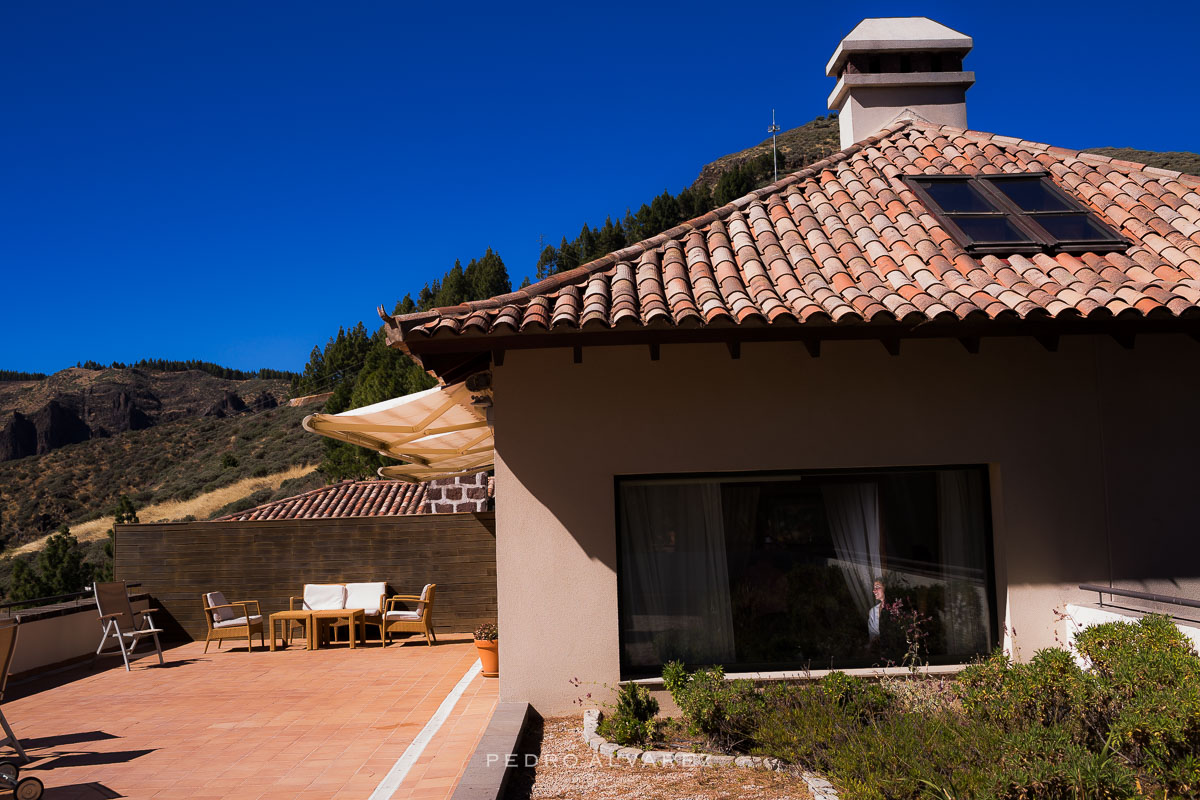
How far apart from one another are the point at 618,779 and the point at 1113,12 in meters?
18.3

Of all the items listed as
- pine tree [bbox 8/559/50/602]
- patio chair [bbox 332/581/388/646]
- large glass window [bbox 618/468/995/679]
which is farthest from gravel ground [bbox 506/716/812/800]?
pine tree [bbox 8/559/50/602]

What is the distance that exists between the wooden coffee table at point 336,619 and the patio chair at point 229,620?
36.3 inches

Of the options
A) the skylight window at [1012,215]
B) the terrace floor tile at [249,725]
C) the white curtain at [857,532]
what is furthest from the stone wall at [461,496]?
the skylight window at [1012,215]

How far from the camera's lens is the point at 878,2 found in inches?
494

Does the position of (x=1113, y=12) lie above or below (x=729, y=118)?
below

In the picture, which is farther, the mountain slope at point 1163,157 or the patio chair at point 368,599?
the mountain slope at point 1163,157

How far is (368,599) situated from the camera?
49.5ft

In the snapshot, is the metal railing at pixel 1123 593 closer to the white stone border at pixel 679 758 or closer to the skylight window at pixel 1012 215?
the skylight window at pixel 1012 215

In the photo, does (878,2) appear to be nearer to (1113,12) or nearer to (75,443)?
(1113,12)

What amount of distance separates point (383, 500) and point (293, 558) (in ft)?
37.1

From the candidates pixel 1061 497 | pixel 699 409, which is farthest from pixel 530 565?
pixel 1061 497

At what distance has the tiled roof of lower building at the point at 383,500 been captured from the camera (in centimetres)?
2289

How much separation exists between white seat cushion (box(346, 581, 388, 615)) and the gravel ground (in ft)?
29.7

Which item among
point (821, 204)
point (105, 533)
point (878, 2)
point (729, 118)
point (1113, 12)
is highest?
point (729, 118)
